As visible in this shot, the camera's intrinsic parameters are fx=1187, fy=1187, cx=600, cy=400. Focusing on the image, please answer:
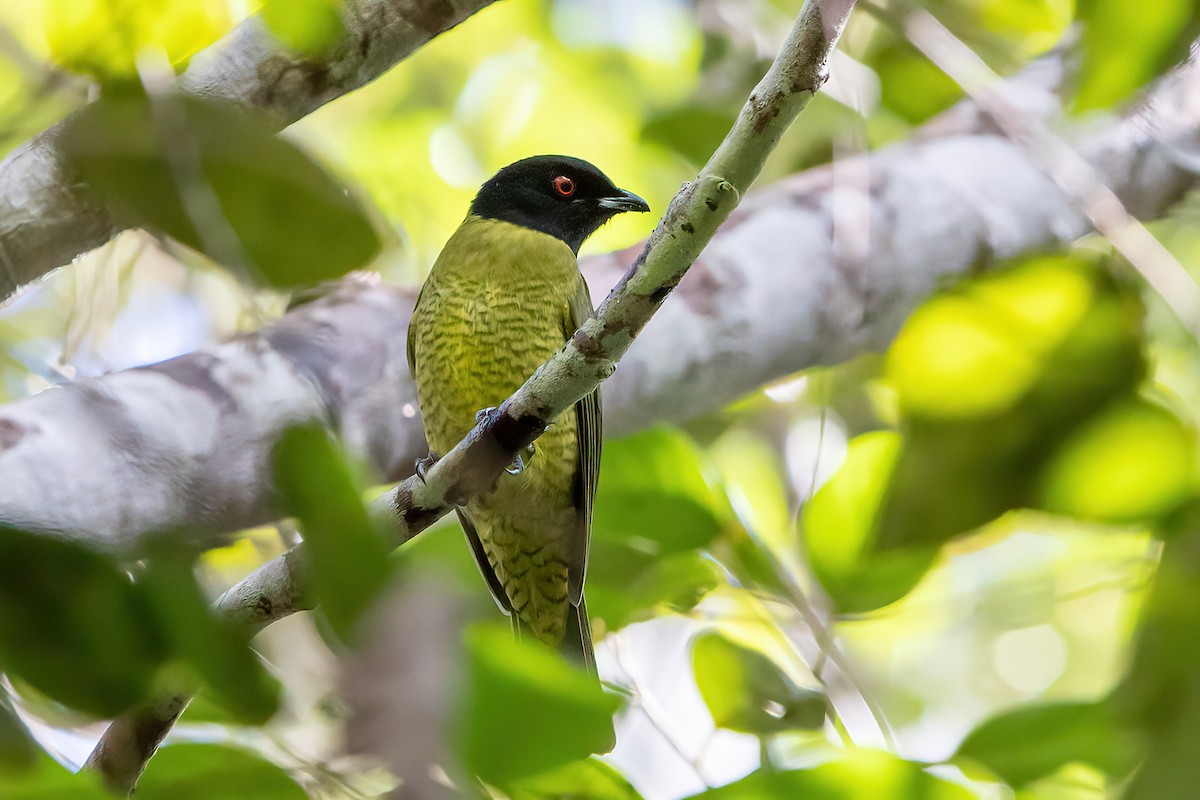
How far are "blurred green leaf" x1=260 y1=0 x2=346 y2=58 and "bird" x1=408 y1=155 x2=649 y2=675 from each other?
1545mm

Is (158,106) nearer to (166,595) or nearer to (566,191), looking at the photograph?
(166,595)

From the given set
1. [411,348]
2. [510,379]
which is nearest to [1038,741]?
[510,379]

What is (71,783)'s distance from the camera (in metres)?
1.08

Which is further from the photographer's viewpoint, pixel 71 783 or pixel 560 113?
pixel 560 113

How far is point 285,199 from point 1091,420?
4.83 feet

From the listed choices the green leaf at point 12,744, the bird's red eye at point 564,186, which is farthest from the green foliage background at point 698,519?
the bird's red eye at point 564,186

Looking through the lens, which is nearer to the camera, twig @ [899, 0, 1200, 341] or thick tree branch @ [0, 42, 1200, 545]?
twig @ [899, 0, 1200, 341]

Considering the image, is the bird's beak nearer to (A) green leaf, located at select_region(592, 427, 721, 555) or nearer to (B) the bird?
(B) the bird

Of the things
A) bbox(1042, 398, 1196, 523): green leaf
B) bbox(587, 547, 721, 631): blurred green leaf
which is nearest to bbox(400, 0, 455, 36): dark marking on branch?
bbox(587, 547, 721, 631): blurred green leaf

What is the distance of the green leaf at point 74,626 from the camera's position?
3.49ft

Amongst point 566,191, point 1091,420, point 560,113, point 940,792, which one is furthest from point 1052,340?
point 560,113

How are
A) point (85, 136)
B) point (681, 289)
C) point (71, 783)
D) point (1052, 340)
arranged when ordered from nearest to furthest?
point (71, 783) → point (85, 136) → point (1052, 340) → point (681, 289)

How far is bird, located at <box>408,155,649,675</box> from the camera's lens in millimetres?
3523

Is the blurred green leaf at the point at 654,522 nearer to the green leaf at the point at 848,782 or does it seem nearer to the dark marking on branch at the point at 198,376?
the dark marking on branch at the point at 198,376
